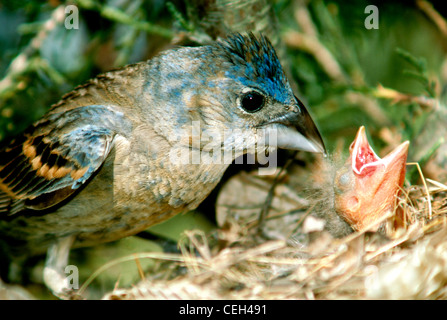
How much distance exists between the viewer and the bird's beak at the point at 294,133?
107 inches

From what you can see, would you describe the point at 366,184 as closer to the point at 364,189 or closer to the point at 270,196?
the point at 364,189

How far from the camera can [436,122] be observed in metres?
3.14

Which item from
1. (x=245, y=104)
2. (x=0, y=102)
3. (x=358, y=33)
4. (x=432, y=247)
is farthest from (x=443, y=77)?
(x=0, y=102)

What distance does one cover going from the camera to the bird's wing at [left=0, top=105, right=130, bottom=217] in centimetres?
265

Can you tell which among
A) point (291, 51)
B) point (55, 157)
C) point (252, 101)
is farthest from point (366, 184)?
point (291, 51)

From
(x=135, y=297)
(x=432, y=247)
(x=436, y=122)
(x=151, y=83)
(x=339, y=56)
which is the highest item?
(x=339, y=56)

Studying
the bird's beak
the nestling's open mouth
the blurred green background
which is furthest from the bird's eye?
the blurred green background

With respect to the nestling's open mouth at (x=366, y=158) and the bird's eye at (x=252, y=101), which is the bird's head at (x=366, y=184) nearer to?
the nestling's open mouth at (x=366, y=158)

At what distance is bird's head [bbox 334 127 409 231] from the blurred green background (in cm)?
52

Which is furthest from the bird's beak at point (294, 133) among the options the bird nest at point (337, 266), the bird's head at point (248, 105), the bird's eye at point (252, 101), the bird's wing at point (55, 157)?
the bird's wing at point (55, 157)

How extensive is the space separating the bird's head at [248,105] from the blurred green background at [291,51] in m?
0.47

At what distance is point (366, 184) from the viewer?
254cm

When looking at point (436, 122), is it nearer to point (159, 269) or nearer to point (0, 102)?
point (159, 269)

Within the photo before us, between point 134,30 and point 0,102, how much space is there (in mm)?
1038
